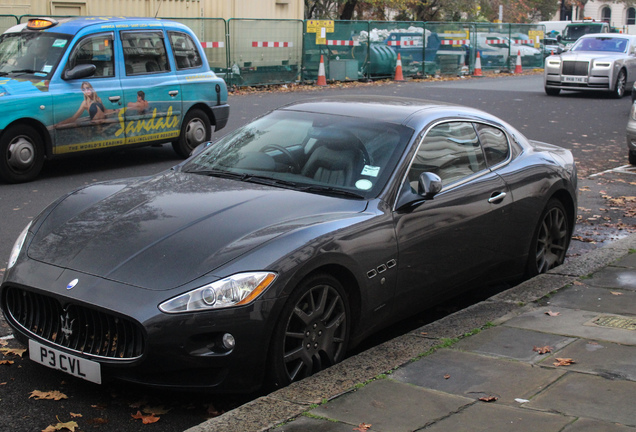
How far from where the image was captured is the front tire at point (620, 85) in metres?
23.5

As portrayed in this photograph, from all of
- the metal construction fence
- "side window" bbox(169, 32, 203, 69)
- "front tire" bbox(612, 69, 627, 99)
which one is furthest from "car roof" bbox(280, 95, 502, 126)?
"front tire" bbox(612, 69, 627, 99)

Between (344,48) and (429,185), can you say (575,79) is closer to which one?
(344,48)

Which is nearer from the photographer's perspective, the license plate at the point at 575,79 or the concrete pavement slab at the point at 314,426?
the concrete pavement slab at the point at 314,426

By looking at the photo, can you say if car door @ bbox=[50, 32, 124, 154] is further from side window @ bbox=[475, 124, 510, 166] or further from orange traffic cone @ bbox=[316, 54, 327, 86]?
orange traffic cone @ bbox=[316, 54, 327, 86]

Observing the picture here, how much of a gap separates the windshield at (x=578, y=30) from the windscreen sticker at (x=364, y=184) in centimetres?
4286

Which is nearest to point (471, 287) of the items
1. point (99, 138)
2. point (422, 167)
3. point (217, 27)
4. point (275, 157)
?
point (422, 167)

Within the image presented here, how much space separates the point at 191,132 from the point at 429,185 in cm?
748

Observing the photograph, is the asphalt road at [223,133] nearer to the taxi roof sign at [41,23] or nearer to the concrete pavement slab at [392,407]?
the concrete pavement slab at [392,407]

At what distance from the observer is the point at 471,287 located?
5.61 meters

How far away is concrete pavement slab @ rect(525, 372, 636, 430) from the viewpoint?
362cm

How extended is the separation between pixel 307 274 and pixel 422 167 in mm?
1423

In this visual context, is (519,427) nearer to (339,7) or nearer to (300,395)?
(300,395)

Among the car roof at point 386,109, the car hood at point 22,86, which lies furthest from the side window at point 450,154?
the car hood at point 22,86

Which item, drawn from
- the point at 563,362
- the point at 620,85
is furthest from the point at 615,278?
the point at 620,85
